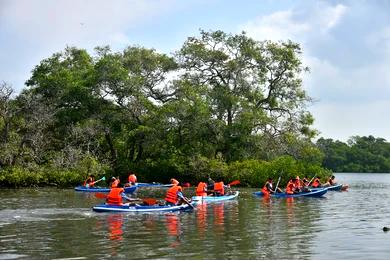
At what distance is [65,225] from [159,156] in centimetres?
3169

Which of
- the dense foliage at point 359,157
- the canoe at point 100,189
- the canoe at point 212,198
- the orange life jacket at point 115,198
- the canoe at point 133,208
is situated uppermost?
the dense foliage at point 359,157

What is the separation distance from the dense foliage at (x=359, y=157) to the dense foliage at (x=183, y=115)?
251 ft

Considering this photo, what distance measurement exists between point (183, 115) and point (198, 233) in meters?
30.1

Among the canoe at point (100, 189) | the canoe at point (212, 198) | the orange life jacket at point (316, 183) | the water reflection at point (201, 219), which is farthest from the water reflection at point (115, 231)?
the orange life jacket at point (316, 183)

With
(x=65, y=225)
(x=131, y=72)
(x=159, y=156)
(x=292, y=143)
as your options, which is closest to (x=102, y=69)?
(x=131, y=72)

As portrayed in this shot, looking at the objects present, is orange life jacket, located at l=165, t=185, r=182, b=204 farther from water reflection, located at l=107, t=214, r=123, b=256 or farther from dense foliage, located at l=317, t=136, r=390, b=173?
dense foliage, located at l=317, t=136, r=390, b=173

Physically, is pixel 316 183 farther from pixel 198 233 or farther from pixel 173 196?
pixel 198 233

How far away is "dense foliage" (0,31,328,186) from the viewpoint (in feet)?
148

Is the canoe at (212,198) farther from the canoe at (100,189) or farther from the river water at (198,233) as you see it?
the canoe at (100,189)

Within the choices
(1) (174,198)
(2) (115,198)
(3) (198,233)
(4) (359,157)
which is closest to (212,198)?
(1) (174,198)

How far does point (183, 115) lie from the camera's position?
4666 cm

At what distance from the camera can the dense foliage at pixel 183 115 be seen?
4525 centimetres

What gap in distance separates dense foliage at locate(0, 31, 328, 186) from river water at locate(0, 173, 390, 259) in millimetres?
18969

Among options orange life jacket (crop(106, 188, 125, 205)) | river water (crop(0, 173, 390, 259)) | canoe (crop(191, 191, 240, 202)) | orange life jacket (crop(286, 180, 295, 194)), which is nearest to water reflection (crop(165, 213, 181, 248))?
river water (crop(0, 173, 390, 259))
